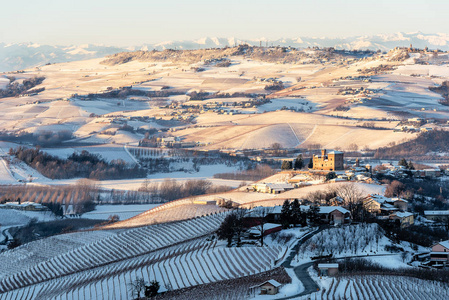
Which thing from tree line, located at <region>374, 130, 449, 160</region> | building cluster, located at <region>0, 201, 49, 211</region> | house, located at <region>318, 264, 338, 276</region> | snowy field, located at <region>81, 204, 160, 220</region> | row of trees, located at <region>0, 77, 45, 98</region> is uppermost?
house, located at <region>318, 264, 338, 276</region>

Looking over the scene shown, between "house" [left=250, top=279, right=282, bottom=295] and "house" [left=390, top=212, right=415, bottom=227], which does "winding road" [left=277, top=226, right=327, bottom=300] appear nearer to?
"house" [left=250, top=279, right=282, bottom=295]

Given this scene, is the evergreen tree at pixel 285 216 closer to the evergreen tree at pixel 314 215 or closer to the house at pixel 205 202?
the evergreen tree at pixel 314 215

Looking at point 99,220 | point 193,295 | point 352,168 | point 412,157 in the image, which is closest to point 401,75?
point 412,157

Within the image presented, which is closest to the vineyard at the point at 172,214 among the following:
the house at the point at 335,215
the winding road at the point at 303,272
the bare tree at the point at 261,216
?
the bare tree at the point at 261,216

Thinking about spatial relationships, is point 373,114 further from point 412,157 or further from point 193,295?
point 193,295

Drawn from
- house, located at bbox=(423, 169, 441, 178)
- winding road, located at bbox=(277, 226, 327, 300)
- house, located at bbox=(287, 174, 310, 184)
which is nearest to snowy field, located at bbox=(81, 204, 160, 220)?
house, located at bbox=(287, 174, 310, 184)

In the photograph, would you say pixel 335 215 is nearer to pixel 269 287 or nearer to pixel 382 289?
pixel 382 289
